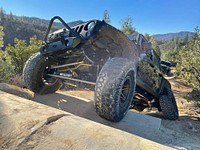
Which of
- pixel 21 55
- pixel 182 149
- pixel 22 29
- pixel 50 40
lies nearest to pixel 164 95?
pixel 182 149

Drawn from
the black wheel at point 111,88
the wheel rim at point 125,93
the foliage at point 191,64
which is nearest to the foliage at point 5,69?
the wheel rim at point 125,93

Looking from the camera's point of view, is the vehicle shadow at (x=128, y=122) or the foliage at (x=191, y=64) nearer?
the vehicle shadow at (x=128, y=122)

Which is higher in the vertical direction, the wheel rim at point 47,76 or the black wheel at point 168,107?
the wheel rim at point 47,76

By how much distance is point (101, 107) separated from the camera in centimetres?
303

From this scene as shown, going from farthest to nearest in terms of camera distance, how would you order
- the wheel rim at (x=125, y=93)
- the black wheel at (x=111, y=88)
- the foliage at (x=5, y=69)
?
the foliage at (x=5, y=69) → the wheel rim at (x=125, y=93) → the black wheel at (x=111, y=88)

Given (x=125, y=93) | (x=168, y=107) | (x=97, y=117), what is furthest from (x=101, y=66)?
(x=168, y=107)

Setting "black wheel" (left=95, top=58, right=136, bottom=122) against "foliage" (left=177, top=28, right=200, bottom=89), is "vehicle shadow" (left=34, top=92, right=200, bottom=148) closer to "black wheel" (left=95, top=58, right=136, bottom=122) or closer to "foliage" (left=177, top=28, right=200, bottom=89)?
"black wheel" (left=95, top=58, right=136, bottom=122)

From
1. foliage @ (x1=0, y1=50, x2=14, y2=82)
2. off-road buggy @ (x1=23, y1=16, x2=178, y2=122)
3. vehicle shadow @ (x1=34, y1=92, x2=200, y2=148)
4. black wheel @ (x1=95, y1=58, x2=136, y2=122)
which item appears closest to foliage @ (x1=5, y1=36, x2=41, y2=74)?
foliage @ (x1=0, y1=50, x2=14, y2=82)

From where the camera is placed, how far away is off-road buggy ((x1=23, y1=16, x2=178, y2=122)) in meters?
3.08

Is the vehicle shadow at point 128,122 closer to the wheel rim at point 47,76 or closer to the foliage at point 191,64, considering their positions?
the wheel rim at point 47,76

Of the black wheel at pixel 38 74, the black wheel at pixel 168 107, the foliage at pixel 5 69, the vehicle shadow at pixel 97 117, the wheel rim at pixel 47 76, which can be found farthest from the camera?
the foliage at pixel 5 69

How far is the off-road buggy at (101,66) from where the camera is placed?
10.1 ft

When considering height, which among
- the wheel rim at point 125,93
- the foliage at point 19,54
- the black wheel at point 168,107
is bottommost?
the black wheel at point 168,107

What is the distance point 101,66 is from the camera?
3965 mm
